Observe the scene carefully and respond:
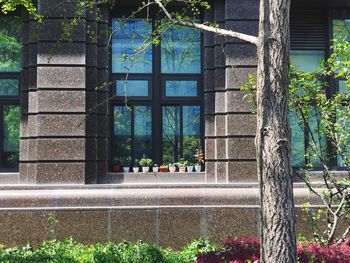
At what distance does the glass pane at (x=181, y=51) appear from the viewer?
1423 centimetres

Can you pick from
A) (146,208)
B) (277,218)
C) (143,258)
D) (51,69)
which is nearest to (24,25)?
(51,69)

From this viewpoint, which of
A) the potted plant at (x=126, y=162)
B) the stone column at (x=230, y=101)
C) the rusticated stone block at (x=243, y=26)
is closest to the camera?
the stone column at (x=230, y=101)

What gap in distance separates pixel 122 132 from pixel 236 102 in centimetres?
338

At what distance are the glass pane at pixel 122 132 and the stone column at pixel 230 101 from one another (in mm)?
2259

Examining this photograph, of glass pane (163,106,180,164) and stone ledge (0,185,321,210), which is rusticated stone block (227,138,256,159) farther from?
glass pane (163,106,180,164)

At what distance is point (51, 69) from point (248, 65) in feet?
17.5

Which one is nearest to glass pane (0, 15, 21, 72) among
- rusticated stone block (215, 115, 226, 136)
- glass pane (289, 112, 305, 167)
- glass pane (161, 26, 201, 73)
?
glass pane (161, 26, 201, 73)

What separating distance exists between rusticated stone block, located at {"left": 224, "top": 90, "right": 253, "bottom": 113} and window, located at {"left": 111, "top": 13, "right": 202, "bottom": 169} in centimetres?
112

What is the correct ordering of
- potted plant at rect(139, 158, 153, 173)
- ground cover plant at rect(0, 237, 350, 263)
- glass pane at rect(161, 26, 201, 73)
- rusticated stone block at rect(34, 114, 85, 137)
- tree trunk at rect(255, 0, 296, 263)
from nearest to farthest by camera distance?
tree trunk at rect(255, 0, 296, 263)
ground cover plant at rect(0, 237, 350, 263)
rusticated stone block at rect(34, 114, 85, 137)
potted plant at rect(139, 158, 153, 173)
glass pane at rect(161, 26, 201, 73)

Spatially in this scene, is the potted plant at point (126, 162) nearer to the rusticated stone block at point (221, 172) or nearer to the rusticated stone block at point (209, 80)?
the rusticated stone block at point (221, 172)

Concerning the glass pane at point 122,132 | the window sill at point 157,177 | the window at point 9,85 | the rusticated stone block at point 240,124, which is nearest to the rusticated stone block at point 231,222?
the window sill at point 157,177

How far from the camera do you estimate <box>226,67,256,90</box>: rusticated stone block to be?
13250 millimetres

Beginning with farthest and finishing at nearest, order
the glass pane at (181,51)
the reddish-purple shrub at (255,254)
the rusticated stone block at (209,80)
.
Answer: the glass pane at (181,51)
the rusticated stone block at (209,80)
the reddish-purple shrub at (255,254)

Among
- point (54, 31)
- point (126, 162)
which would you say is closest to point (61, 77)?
point (54, 31)
